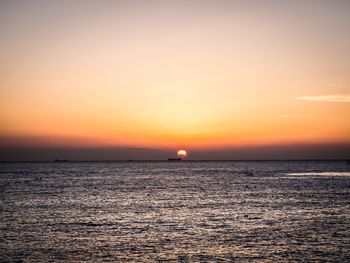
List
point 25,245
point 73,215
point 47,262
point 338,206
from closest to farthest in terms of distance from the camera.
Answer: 1. point 47,262
2. point 25,245
3. point 73,215
4. point 338,206

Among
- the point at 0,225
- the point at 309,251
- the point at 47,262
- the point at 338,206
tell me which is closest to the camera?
the point at 47,262

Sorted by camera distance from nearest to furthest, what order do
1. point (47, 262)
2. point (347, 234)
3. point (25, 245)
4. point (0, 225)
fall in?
point (47, 262) < point (25, 245) < point (347, 234) < point (0, 225)

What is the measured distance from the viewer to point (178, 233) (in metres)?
31.5

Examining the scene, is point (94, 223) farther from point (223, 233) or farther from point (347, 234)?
point (347, 234)

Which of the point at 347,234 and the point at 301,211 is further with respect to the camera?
the point at 301,211

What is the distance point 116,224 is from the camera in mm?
36281

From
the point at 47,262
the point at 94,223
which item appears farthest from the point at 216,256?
the point at 94,223

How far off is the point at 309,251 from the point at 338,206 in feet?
86.3

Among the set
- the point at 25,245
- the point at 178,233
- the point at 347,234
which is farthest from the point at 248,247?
the point at 25,245

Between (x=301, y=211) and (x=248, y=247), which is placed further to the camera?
(x=301, y=211)

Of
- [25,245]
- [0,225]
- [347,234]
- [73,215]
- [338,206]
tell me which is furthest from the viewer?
[338,206]

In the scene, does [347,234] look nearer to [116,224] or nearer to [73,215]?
[116,224]

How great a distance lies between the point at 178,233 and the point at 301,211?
1970 cm

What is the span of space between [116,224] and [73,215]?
8951 millimetres
